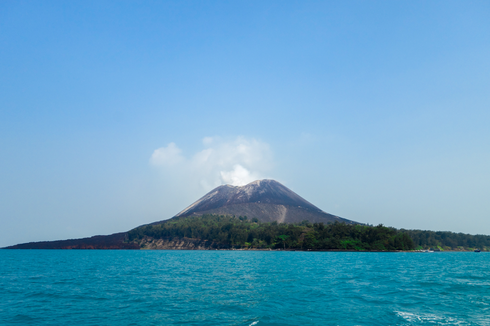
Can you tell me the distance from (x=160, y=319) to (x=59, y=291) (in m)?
18.4

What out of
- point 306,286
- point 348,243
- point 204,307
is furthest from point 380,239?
point 204,307

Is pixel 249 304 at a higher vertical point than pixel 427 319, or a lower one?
lower

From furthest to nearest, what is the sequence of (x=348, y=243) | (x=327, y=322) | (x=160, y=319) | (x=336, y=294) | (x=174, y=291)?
(x=348, y=243) < (x=174, y=291) < (x=336, y=294) < (x=160, y=319) < (x=327, y=322)

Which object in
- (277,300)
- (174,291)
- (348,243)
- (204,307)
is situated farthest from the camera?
(348,243)

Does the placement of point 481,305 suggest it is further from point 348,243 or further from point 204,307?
point 348,243

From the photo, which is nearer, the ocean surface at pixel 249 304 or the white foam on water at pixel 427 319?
the white foam on water at pixel 427 319

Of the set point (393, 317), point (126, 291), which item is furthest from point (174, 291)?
point (393, 317)

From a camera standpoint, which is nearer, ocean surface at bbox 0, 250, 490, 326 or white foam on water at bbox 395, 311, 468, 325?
white foam on water at bbox 395, 311, 468, 325

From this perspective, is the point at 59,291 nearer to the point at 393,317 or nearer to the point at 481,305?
the point at 393,317

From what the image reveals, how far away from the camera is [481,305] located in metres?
23.5

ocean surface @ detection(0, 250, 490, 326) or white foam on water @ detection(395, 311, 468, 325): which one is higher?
white foam on water @ detection(395, 311, 468, 325)

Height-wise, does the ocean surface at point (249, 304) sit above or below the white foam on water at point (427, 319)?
below

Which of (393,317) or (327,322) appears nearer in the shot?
(327,322)

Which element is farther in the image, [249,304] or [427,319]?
[249,304]
